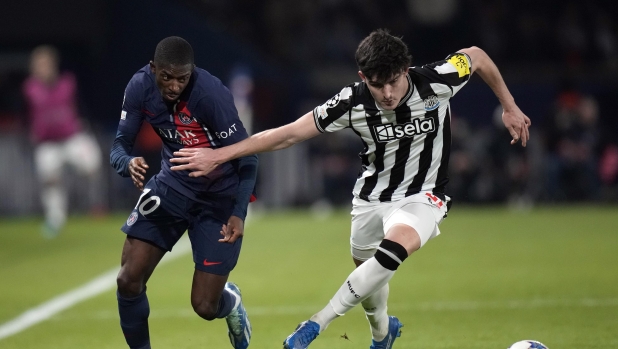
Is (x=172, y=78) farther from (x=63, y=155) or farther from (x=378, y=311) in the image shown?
(x=63, y=155)

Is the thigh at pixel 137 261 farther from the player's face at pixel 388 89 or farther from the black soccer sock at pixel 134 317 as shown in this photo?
the player's face at pixel 388 89

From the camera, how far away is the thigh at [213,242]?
624 cm

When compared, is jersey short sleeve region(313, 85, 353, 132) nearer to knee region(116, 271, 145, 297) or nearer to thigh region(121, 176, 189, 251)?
thigh region(121, 176, 189, 251)

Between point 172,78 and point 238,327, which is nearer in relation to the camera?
point 172,78

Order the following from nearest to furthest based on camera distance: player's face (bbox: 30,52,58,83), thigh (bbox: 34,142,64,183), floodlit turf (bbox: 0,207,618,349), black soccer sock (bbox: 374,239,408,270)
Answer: black soccer sock (bbox: 374,239,408,270), floodlit turf (bbox: 0,207,618,349), player's face (bbox: 30,52,58,83), thigh (bbox: 34,142,64,183)

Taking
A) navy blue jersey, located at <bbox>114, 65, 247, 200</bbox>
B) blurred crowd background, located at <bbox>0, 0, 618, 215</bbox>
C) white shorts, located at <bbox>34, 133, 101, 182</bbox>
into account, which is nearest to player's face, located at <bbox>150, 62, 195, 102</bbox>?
Answer: navy blue jersey, located at <bbox>114, 65, 247, 200</bbox>

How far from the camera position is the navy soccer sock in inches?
255

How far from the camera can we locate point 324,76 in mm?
20469

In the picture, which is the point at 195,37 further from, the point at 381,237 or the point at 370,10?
the point at 381,237

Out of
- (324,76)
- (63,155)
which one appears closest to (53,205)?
(63,155)

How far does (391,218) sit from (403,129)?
0.57m

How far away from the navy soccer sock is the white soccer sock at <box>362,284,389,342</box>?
3.17 feet

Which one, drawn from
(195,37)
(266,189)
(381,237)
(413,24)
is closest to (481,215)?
(266,189)

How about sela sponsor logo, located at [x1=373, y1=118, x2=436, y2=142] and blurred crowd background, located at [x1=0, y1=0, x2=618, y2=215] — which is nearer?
sela sponsor logo, located at [x1=373, y1=118, x2=436, y2=142]
